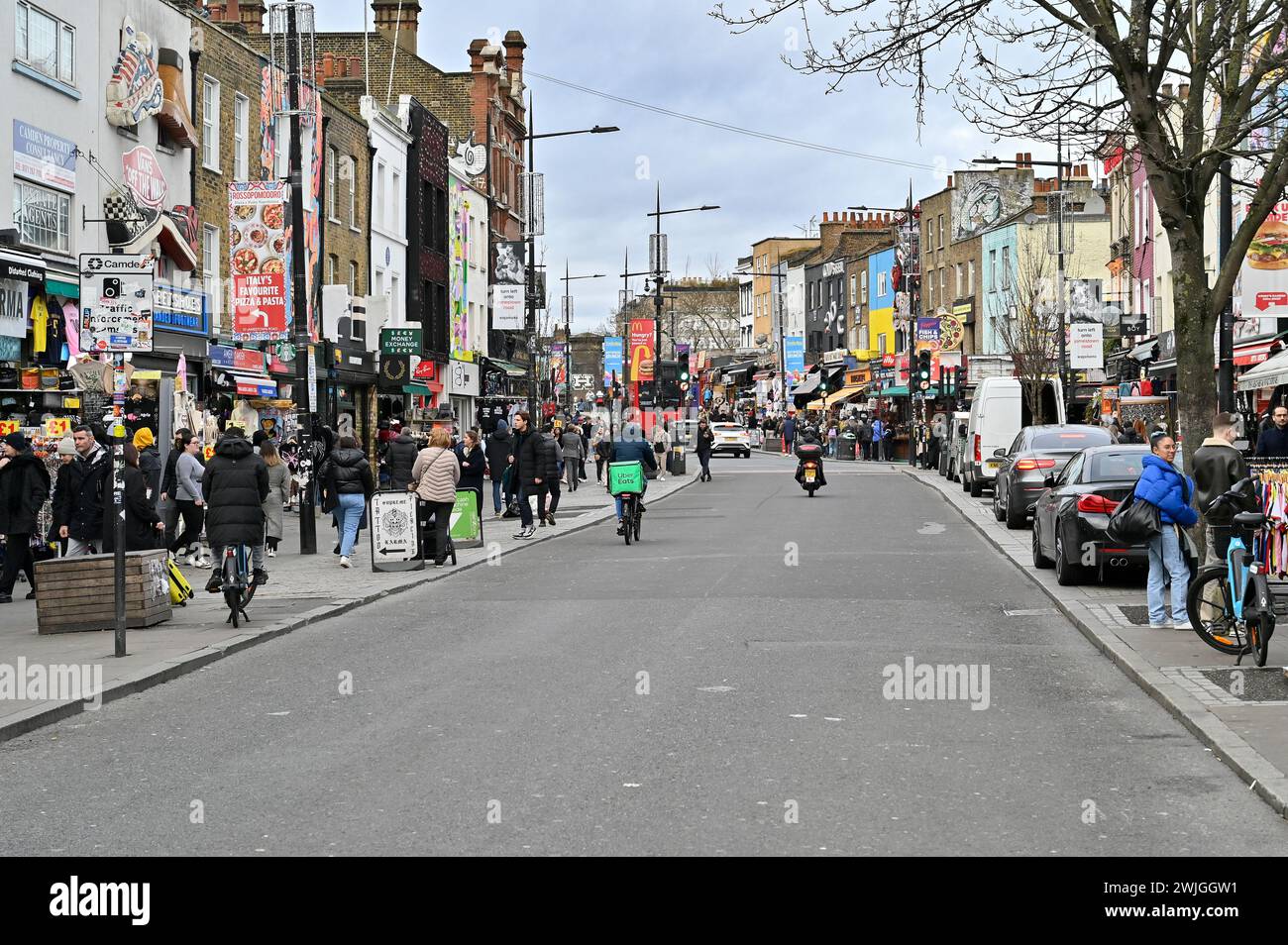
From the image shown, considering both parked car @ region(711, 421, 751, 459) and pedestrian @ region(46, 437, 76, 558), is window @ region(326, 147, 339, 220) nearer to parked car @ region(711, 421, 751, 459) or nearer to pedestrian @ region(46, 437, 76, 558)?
pedestrian @ region(46, 437, 76, 558)

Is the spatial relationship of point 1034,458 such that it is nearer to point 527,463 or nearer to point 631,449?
point 631,449

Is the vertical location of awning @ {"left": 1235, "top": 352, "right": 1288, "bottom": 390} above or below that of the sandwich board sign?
above

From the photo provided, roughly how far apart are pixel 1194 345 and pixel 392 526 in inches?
411

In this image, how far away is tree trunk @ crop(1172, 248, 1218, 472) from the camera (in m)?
14.3

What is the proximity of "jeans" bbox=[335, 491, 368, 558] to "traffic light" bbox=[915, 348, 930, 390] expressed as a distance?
35.1m

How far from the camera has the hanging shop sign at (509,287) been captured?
158ft

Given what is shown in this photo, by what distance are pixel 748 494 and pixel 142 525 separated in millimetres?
25122

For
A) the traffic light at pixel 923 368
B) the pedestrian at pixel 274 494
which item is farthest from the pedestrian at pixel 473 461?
the traffic light at pixel 923 368

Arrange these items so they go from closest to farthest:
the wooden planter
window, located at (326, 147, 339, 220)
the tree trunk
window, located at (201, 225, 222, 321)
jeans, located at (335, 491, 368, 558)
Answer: the tree trunk, the wooden planter, jeans, located at (335, 491, 368, 558), window, located at (201, 225, 222, 321), window, located at (326, 147, 339, 220)

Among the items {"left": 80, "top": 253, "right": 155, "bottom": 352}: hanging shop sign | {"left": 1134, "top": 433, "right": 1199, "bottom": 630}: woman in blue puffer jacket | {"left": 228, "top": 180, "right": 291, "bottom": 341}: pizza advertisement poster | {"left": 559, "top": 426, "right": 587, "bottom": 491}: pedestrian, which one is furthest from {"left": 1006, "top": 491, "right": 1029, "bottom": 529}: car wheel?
{"left": 559, "top": 426, "right": 587, "bottom": 491}: pedestrian

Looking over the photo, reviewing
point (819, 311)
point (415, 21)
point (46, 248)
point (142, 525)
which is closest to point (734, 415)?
point (819, 311)

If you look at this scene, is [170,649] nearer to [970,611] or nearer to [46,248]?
[970,611]

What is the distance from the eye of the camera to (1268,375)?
25.9m

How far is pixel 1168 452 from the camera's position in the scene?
13.7 m
